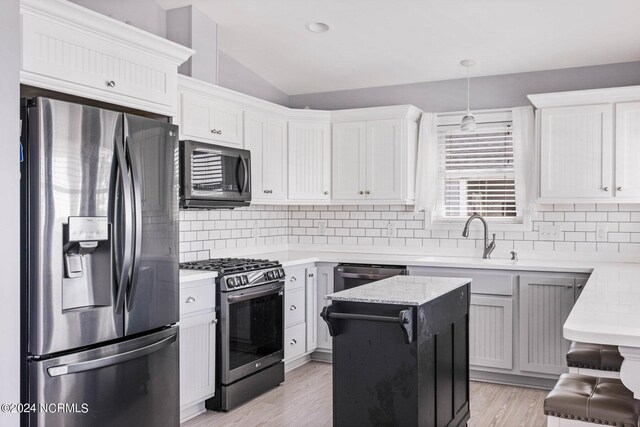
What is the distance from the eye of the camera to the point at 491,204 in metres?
4.91

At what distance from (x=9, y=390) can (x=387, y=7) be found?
3.24 meters

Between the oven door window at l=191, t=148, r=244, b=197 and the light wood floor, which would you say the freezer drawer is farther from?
the oven door window at l=191, t=148, r=244, b=197

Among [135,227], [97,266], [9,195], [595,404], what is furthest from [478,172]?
[9,195]

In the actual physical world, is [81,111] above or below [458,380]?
above

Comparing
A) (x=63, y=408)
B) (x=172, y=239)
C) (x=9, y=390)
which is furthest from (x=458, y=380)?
(x=9, y=390)

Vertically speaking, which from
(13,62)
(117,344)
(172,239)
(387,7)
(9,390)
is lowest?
(117,344)

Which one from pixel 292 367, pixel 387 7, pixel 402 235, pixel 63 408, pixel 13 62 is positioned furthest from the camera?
pixel 402 235

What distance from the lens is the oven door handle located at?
11.9 feet

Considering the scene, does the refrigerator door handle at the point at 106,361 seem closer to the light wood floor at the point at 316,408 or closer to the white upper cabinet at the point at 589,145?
the light wood floor at the point at 316,408

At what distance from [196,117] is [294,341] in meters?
1.87

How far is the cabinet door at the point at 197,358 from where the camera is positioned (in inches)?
132

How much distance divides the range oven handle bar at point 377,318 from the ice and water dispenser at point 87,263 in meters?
1.02

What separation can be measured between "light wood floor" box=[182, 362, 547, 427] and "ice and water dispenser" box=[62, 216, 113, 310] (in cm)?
130

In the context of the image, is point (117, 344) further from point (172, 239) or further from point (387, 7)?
point (387, 7)
